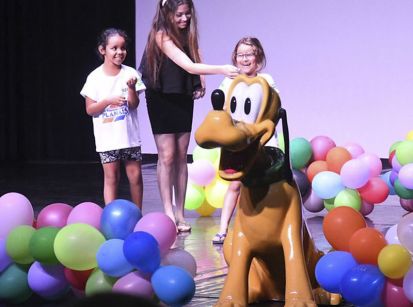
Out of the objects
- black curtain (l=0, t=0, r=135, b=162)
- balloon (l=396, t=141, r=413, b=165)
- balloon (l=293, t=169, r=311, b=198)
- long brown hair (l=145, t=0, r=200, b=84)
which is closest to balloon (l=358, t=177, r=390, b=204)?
balloon (l=396, t=141, r=413, b=165)

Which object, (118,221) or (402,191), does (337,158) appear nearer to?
(402,191)

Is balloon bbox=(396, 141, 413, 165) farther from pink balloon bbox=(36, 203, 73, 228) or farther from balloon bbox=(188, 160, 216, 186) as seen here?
pink balloon bbox=(36, 203, 73, 228)

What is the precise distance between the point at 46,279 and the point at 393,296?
3.32 ft

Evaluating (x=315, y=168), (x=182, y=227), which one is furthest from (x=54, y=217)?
(x=315, y=168)

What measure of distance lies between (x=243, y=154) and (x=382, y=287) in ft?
1.72

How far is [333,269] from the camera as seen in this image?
2254 mm

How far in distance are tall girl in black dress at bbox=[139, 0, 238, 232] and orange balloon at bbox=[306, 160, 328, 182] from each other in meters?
0.96

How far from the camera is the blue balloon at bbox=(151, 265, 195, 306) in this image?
2.23 m

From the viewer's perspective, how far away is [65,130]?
8180mm

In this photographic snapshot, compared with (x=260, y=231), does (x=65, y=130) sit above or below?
below

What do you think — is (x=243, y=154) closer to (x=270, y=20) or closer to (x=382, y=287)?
(x=382, y=287)

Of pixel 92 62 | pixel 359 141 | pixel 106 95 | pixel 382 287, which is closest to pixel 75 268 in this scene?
pixel 382 287

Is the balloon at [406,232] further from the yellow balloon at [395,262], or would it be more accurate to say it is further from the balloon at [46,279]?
the balloon at [46,279]

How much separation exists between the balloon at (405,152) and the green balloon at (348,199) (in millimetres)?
299
